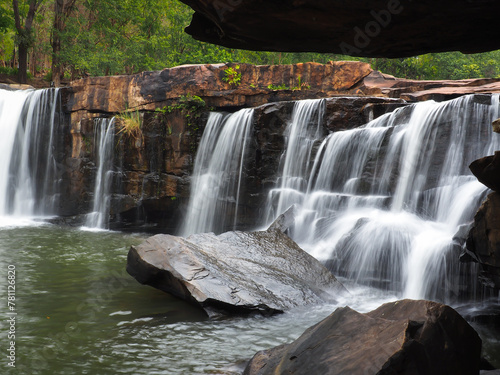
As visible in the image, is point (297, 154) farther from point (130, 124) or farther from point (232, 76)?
point (130, 124)

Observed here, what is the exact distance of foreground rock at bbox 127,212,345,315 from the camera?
6.83 m

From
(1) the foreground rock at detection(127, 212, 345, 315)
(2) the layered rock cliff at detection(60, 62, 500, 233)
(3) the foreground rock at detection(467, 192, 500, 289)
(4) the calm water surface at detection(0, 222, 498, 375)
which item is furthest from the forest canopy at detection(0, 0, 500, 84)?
(3) the foreground rock at detection(467, 192, 500, 289)

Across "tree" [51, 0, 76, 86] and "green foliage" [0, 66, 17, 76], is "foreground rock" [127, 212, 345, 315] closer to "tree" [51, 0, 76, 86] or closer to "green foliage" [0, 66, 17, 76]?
"tree" [51, 0, 76, 86]

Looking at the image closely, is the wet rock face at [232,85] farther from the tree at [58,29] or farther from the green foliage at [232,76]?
the tree at [58,29]

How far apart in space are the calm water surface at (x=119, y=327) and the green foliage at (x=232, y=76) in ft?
24.4

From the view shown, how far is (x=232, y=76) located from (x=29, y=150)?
7.35 meters

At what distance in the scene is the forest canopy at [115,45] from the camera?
23.2 metres

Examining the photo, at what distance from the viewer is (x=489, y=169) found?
5.33 m

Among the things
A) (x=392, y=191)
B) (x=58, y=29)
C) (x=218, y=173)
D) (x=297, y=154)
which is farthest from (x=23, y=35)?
(x=392, y=191)

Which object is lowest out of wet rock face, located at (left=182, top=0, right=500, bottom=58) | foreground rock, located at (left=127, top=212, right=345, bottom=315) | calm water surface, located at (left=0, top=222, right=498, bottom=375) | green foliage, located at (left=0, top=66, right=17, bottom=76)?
calm water surface, located at (left=0, top=222, right=498, bottom=375)

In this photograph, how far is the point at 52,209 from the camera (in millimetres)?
16656

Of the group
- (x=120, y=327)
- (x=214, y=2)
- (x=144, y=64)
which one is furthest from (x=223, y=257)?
(x=144, y=64)

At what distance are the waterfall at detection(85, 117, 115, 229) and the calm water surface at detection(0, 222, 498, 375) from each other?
598 centimetres

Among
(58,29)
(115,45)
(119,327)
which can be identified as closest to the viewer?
(119,327)
